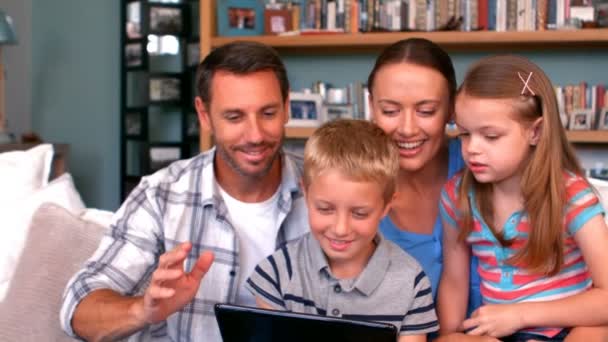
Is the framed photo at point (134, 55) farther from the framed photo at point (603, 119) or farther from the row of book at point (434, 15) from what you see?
the framed photo at point (603, 119)

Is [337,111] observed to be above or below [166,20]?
below

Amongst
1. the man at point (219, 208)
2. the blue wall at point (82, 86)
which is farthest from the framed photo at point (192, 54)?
the man at point (219, 208)

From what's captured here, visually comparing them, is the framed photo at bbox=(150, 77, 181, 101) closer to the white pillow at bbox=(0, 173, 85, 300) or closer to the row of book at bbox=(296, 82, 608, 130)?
the row of book at bbox=(296, 82, 608, 130)

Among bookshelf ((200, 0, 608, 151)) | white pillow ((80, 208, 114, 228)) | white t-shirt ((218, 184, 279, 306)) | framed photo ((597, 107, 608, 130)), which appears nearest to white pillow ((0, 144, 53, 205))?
white pillow ((80, 208, 114, 228))

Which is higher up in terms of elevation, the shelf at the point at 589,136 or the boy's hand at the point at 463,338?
the shelf at the point at 589,136

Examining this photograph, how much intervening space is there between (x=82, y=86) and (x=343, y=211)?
4.08 metres

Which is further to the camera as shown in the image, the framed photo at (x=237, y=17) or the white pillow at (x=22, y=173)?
the framed photo at (x=237, y=17)

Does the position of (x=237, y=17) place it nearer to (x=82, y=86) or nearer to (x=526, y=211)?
(x=82, y=86)

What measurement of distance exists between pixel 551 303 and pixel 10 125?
172 inches

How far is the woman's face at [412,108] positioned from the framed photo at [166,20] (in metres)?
3.18

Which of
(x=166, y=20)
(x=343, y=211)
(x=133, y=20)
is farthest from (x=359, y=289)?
(x=133, y=20)

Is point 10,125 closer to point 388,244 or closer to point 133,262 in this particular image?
point 133,262

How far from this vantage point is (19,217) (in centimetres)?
200

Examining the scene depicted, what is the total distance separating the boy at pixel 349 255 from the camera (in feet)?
4.64
